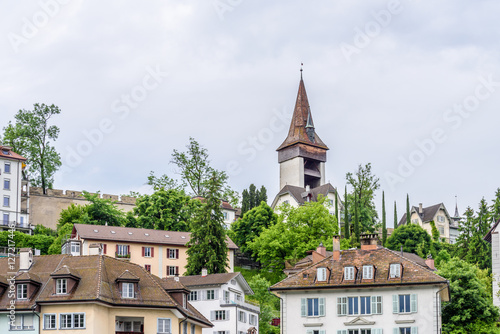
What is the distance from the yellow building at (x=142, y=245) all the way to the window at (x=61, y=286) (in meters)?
37.3

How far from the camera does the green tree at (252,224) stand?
12169cm

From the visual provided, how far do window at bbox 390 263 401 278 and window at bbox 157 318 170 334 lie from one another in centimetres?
1708

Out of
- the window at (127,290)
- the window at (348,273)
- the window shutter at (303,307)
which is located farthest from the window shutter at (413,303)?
the window at (127,290)

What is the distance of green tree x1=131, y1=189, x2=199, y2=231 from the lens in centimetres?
11225

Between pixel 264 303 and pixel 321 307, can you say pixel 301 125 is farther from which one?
pixel 321 307

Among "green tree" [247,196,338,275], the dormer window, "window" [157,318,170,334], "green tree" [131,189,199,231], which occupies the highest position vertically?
"green tree" [131,189,199,231]

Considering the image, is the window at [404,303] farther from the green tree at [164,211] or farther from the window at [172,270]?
the green tree at [164,211]

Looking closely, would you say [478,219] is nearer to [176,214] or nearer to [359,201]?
[359,201]

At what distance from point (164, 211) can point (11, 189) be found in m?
24.5

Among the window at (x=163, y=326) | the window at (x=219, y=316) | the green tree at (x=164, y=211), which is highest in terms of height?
the green tree at (x=164, y=211)

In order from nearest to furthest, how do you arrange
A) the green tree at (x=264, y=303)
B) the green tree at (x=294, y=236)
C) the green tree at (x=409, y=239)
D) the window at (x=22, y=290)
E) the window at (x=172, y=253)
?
1. the window at (x=22, y=290)
2. the green tree at (x=264, y=303)
3. the window at (x=172, y=253)
4. the green tree at (x=294, y=236)
5. the green tree at (x=409, y=239)

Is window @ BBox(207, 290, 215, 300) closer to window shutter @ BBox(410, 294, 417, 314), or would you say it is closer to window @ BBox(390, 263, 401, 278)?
window @ BBox(390, 263, 401, 278)

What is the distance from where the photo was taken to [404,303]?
6612cm

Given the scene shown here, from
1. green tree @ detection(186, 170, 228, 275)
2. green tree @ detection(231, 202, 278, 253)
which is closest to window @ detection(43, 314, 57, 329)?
green tree @ detection(186, 170, 228, 275)
